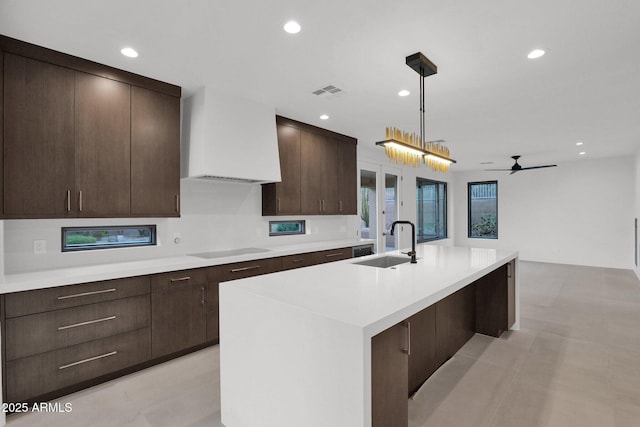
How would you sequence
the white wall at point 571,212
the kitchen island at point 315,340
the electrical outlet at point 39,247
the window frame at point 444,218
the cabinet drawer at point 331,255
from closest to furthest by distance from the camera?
the kitchen island at point 315,340, the electrical outlet at point 39,247, the cabinet drawer at point 331,255, the white wall at point 571,212, the window frame at point 444,218

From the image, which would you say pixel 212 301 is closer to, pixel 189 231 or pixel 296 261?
pixel 189 231

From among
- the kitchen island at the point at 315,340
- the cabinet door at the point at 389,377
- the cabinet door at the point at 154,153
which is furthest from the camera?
the cabinet door at the point at 154,153

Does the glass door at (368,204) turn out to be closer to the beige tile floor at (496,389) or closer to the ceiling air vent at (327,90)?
the ceiling air vent at (327,90)

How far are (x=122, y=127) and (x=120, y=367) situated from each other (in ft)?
6.58

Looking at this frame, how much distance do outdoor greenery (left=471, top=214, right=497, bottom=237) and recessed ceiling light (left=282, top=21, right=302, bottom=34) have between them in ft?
28.5

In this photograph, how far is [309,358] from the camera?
147cm

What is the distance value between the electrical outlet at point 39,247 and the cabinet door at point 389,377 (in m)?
2.79

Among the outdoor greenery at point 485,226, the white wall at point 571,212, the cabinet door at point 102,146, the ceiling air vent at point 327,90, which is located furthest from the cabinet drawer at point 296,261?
the outdoor greenery at point 485,226

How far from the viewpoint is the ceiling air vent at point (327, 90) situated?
10.4 feet

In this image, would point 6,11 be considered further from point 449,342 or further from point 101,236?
point 449,342

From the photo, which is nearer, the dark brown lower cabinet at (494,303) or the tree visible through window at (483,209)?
the dark brown lower cabinet at (494,303)

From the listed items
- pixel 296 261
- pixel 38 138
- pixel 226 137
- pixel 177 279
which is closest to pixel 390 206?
pixel 296 261

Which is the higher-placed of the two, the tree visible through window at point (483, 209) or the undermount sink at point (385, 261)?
the tree visible through window at point (483, 209)

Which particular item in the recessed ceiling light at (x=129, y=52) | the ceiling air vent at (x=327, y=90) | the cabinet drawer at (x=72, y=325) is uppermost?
the recessed ceiling light at (x=129, y=52)
